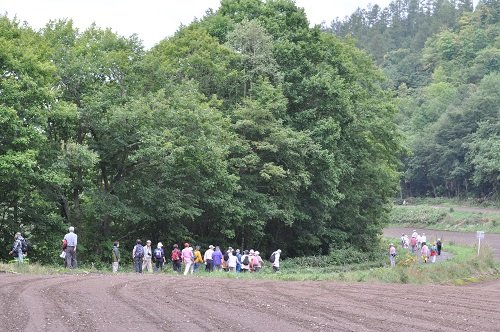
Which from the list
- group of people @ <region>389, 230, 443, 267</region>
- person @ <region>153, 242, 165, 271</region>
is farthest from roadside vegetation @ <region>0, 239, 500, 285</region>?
group of people @ <region>389, 230, 443, 267</region>

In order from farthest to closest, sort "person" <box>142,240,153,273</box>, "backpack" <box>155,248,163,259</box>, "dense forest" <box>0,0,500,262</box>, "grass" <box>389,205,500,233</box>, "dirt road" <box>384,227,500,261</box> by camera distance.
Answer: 1. "grass" <box>389,205,500,233</box>
2. "dirt road" <box>384,227,500,261</box>
3. "dense forest" <box>0,0,500,262</box>
4. "backpack" <box>155,248,163,259</box>
5. "person" <box>142,240,153,273</box>

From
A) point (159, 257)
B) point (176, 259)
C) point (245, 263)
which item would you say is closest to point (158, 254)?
point (159, 257)

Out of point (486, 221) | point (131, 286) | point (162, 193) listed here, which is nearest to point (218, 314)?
point (131, 286)

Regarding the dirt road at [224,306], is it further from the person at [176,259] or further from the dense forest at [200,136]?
the dense forest at [200,136]

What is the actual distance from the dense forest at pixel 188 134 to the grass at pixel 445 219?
3839cm

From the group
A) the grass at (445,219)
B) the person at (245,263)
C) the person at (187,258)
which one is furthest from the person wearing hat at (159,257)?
the grass at (445,219)

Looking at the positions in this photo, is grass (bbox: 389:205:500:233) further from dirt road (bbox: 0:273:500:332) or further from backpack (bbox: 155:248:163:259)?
dirt road (bbox: 0:273:500:332)

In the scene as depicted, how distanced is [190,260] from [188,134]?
29.3 ft

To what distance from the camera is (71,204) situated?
40.9 metres

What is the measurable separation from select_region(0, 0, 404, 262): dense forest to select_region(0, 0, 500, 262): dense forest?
4.0 inches

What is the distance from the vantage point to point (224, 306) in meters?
21.0

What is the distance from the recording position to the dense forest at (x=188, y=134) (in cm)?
3700

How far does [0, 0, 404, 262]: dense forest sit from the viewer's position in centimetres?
3700

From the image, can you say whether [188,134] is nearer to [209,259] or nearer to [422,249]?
[209,259]
